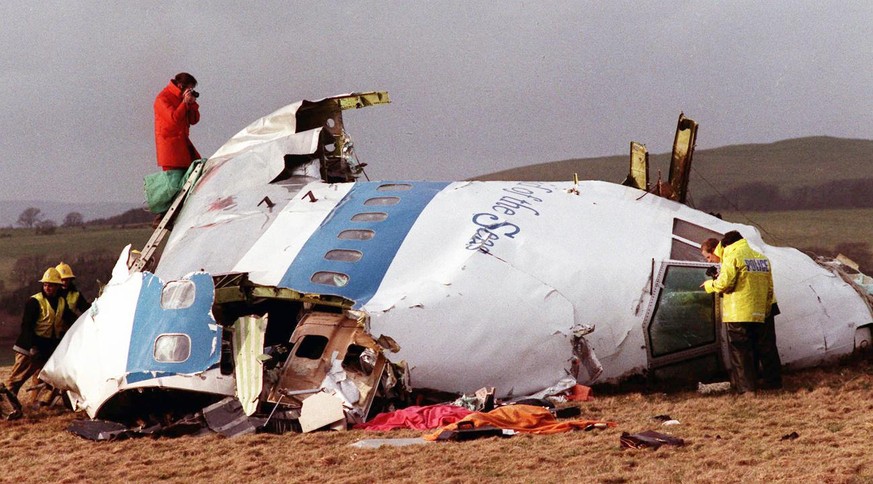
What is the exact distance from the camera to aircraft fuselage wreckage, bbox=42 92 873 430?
11.8 meters

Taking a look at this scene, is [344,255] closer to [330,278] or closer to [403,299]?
[330,278]

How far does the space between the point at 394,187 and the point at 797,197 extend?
66.8 metres

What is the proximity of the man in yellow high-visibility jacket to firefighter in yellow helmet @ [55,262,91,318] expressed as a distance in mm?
8973

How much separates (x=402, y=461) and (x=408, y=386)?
7.09 feet

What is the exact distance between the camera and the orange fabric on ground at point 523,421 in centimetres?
1085

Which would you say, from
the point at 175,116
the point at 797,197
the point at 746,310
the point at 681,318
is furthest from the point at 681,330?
the point at 797,197

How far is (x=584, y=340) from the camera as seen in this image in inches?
495

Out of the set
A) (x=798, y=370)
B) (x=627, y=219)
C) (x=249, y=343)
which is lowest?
(x=798, y=370)

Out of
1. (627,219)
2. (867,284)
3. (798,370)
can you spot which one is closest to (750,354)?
(798,370)

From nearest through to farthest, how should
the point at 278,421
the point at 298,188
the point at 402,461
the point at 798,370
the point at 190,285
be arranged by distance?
the point at 402,461 < the point at 278,421 < the point at 190,285 < the point at 798,370 < the point at 298,188

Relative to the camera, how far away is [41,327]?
15.4 metres

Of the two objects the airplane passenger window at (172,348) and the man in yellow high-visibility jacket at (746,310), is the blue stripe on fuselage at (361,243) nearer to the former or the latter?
A: the airplane passenger window at (172,348)

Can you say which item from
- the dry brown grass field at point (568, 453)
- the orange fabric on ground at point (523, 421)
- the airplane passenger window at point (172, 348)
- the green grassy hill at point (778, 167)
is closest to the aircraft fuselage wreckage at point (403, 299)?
the airplane passenger window at point (172, 348)

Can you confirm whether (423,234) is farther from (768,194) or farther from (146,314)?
(768,194)
